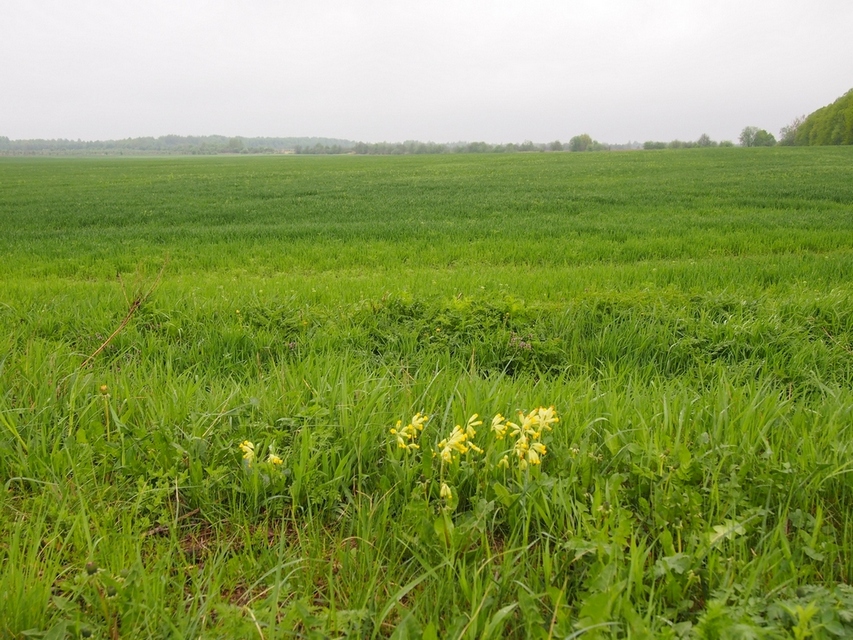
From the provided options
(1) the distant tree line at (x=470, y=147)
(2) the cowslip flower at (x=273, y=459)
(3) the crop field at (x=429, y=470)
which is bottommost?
(3) the crop field at (x=429, y=470)

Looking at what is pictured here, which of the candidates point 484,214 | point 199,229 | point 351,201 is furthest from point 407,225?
point 351,201

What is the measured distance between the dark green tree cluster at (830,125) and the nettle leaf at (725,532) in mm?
94787

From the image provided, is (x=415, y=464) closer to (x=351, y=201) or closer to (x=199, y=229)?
(x=199, y=229)

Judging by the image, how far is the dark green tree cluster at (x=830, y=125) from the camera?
243 ft

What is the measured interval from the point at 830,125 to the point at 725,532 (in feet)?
332

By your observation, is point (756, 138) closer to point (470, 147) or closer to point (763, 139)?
point (763, 139)

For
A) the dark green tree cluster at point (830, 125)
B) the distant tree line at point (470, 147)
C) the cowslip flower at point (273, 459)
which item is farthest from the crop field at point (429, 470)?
the distant tree line at point (470, 147)

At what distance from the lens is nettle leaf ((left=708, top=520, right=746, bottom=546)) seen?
1.77 meters

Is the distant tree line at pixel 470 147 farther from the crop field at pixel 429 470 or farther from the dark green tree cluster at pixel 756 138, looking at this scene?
the crop field at pixel 429 470

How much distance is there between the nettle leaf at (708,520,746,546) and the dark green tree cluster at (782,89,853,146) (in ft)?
311

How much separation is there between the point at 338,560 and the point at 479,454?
0.74 meters

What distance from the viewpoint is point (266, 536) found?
201 centimetres

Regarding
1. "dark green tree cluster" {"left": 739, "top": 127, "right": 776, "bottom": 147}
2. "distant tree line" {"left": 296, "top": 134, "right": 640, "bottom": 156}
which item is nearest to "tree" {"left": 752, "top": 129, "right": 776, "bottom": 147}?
"dark green tree cluster" {"left": 739, "top": 127, "right": 776, "bottom": 147}

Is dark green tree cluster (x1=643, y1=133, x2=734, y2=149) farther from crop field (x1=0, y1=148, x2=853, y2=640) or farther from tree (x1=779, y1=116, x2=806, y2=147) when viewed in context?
crop field (x1=0, y1=148, x2=853, y2=640)
